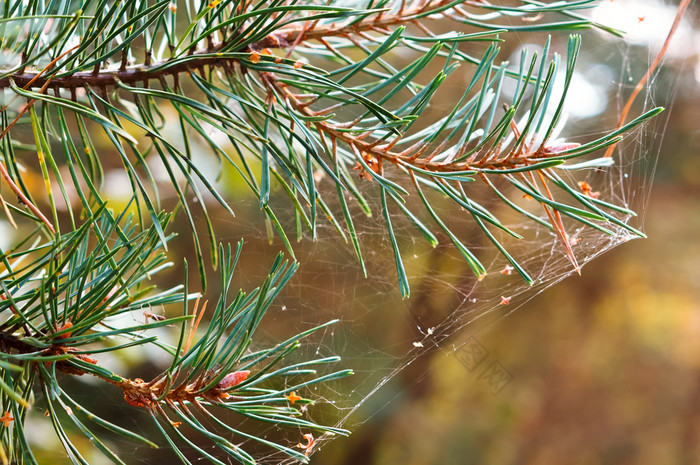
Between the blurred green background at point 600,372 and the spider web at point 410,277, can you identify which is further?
the blurred green background at point 600,372

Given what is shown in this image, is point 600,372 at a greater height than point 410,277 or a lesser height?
lesser

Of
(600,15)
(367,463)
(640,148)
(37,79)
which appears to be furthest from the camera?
(367,463)

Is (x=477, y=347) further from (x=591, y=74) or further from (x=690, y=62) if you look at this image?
(x=690, y=62)

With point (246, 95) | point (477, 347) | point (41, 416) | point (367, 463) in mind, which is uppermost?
point (246, 95)

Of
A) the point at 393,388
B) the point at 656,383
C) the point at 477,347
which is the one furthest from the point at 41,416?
the point at 656,383

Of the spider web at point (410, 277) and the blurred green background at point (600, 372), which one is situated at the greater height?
the spider web at point (410, 277)

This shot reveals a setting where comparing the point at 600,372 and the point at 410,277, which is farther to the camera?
the point at 600,372

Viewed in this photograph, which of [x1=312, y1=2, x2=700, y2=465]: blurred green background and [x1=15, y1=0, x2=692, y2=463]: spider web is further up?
[x1=15, y1=0, x2=692, y2=463]: spider web

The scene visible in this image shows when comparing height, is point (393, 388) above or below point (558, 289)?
above

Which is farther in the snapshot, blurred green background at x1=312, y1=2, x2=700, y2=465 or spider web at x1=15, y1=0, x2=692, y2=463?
blurred green background at x1=312, y1=2, x2=700, y2=465

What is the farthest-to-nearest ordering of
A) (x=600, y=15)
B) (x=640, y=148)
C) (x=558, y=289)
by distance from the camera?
(x=558, y=289) < (x=600, y=15) < (x=640, y=148)

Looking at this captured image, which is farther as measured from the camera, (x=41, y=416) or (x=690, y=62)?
(x=690, y=62)
